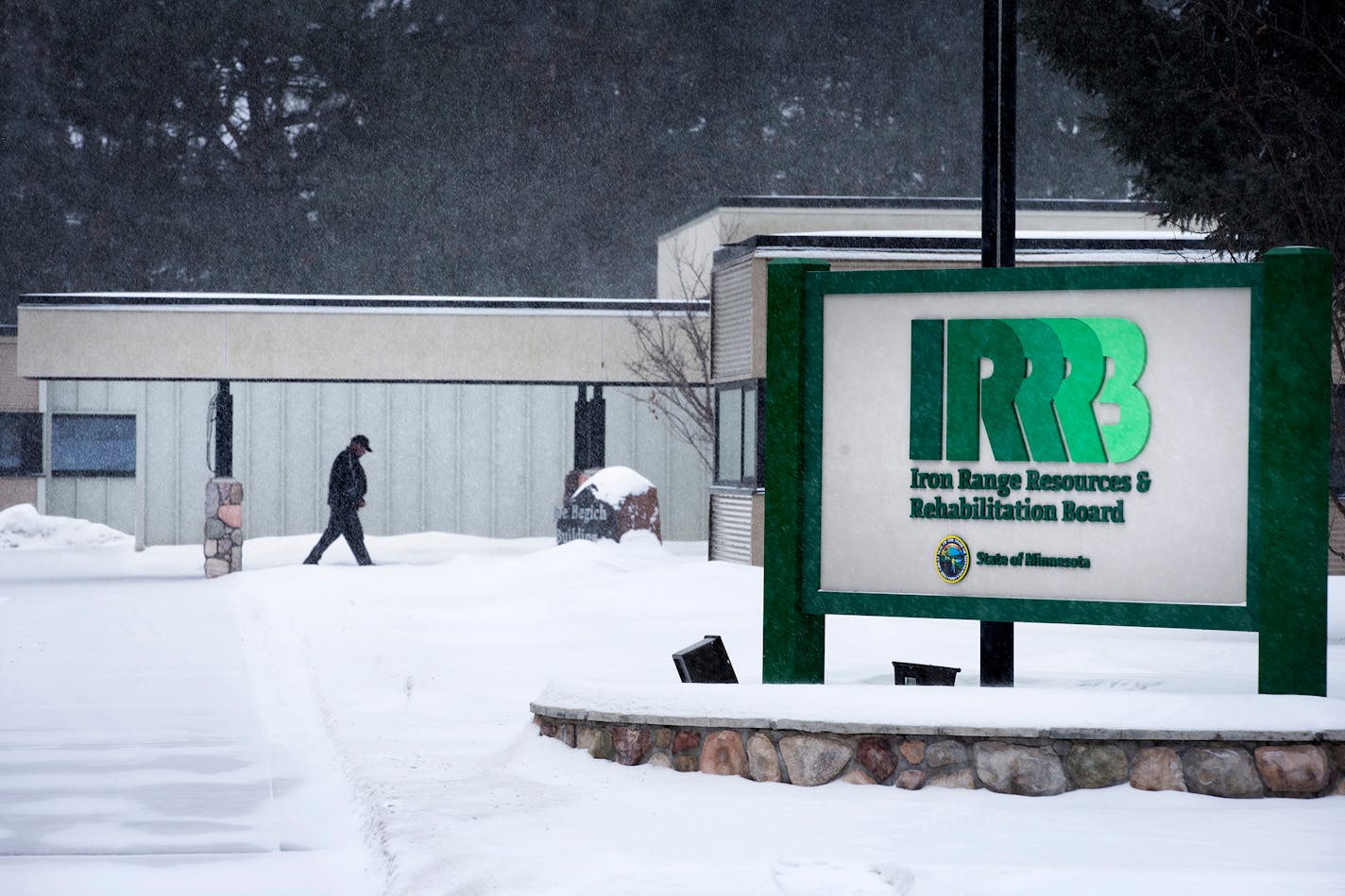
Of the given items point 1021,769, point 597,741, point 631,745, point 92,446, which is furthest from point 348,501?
point 1021,769

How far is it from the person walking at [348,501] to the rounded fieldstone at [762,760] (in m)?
15.0

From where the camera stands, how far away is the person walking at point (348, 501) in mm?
23250

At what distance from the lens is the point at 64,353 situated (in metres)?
28.5

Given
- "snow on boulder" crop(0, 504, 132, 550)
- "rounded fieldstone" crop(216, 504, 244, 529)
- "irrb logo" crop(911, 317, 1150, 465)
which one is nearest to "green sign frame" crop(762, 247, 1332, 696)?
"irrb logo" crop(911, 317, 1150, 465)

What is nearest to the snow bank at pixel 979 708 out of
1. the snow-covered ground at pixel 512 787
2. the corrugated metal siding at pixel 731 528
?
the snow-covered ground at pixel 512 787

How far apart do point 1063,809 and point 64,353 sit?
2347cm

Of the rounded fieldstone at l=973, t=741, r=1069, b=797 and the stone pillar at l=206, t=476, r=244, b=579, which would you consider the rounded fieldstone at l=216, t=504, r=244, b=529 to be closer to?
the stone pillar at l=206, t=476, r=244, b=579

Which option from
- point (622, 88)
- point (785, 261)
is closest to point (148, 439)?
point (785, 261)

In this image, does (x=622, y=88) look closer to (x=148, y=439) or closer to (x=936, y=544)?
(x=148, y=439)

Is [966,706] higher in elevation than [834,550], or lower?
lower

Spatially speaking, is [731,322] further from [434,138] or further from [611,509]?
[434,138]

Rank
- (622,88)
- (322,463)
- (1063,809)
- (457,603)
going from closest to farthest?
(1063,809)
(457,603)
(322,463)
(622,88)

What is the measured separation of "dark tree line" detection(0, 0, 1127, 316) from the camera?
216 ft

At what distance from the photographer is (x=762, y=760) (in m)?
8.64
